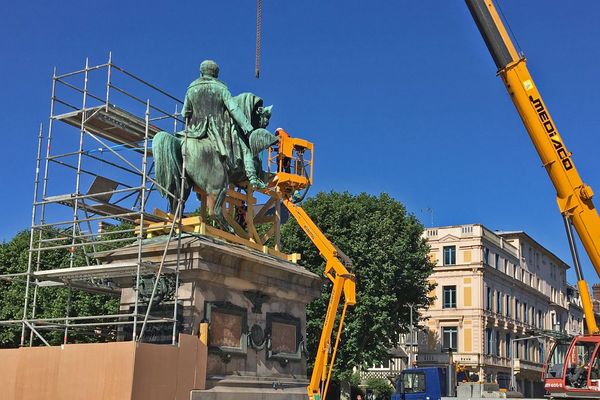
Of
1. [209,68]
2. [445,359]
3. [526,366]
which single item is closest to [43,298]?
[209,68]

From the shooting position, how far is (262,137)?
47.4ft

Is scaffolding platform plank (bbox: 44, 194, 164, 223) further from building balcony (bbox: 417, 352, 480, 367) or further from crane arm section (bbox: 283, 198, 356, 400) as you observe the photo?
building balcony (bbox: 417, 352, 480, 367)

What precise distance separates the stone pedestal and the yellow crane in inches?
507

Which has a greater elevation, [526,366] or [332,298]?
[332,298]

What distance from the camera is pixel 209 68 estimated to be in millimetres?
15039

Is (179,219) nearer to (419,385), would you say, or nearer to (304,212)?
(304,212)

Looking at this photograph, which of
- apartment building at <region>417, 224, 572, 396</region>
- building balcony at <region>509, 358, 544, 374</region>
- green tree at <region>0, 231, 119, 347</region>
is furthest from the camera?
building balcony at <region>509, 358, 544, 374</region>

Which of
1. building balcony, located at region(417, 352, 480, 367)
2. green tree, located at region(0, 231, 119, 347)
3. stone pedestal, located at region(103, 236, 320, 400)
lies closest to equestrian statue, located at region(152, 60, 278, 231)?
stone pedestal, located at region(103, 236, 320, 400)

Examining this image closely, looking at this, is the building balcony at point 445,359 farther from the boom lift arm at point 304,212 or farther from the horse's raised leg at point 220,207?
the horse's raised leg at point 220,207

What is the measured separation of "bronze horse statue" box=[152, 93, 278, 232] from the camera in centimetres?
1408

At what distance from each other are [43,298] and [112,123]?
1964cm

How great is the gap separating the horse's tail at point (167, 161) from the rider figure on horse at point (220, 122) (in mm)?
461

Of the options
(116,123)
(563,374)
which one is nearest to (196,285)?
(116,123)

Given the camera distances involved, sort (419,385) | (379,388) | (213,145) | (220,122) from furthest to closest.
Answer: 1. (379,388)
2. (419,385)
3. (220,122)
4. (213,145)
